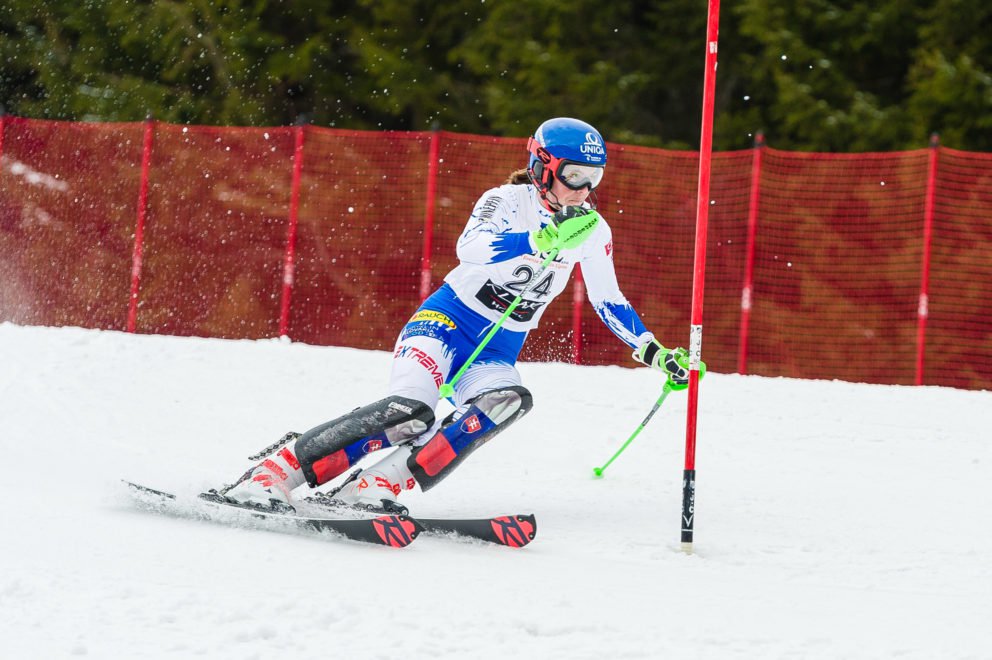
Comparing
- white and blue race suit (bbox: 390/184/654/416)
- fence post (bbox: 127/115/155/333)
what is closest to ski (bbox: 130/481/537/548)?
white and blue race suit (bbox: 390/184/654/416)

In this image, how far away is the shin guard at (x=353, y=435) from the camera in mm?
4645

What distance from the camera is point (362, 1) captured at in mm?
18062

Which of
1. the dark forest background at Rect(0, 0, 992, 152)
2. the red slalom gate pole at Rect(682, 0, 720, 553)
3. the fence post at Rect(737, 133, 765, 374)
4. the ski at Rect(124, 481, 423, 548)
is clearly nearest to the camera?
the ski at Rect(124, 481, 423, 548)

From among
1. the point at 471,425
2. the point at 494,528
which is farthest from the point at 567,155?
the point at 494,528

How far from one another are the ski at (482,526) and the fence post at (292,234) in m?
6.59

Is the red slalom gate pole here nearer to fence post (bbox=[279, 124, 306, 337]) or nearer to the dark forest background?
fence post (bbox=[279, 124, 306, 337])

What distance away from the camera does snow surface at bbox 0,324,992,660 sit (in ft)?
10.9

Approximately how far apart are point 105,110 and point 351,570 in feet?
48.8

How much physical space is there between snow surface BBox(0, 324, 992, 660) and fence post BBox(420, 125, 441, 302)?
183 centimetres

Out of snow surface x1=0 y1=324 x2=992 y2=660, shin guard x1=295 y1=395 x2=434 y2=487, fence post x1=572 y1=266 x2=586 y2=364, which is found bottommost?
snow surface x1=0 y1=324 x2=992 y2=660

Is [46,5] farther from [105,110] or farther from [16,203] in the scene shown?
[16,203]

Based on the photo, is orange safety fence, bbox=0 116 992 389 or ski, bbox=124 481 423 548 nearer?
ski, bbox=124 481 423 548

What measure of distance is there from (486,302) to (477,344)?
19 centimetres

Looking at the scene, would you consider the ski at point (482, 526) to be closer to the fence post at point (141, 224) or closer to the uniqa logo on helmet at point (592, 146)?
the uniqa logo on helmet at point (592, 146)
